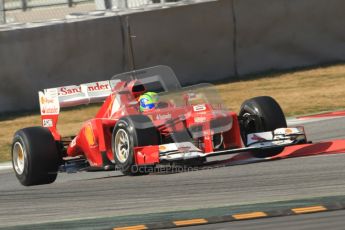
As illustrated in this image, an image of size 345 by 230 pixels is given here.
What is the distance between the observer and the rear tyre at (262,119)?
36.0ft

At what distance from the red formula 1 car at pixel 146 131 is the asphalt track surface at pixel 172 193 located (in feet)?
0.63

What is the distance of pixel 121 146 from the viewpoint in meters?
10.8

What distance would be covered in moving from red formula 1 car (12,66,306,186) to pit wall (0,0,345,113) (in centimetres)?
591

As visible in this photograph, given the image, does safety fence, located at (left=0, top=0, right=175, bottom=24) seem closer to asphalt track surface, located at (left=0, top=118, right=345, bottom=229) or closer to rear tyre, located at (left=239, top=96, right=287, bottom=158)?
asphalt track surface, located at (left=0, top=118, right=345, bottom=229)

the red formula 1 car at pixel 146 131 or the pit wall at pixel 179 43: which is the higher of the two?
the pit wall at pixel 179 43

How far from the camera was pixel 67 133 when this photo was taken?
1565cm

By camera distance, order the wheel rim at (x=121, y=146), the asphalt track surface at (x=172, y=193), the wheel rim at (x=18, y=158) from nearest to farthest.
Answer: the asphalt track surface at (x=172, y=193), the wheel rim at (x=121, y=146), the wheel rim at (x=18, y=158)

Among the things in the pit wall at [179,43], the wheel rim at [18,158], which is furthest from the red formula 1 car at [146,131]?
the pit wall at [179,43]

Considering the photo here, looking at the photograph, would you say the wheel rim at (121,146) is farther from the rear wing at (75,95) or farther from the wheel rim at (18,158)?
the wheel rim at (18,158)

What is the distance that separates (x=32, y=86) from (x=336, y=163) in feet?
28.3

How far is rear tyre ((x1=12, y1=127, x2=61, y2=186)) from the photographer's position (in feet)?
36.1

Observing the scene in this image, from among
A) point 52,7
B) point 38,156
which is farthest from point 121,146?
point 52,7

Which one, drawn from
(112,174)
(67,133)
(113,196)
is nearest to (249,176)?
(113,196)

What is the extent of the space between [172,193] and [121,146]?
1.71 m
